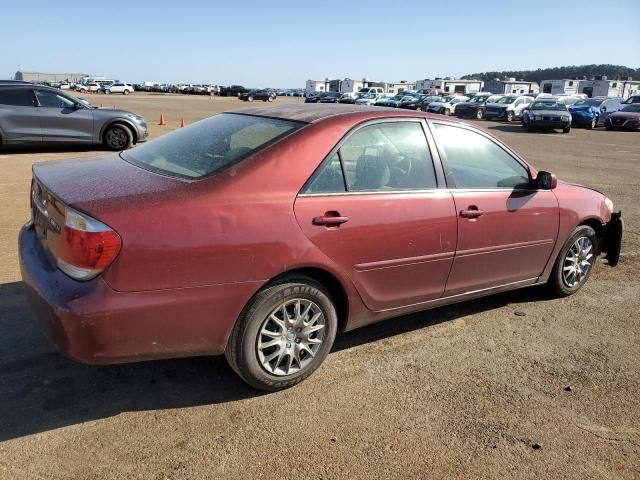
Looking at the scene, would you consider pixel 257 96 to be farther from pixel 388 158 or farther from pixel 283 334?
pixel 283 334

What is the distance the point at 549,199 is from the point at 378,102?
42697mm

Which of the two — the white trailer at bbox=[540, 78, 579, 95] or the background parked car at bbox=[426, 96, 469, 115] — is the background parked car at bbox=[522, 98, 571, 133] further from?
the white trailer at bbox=[540, 78, 579, 95]

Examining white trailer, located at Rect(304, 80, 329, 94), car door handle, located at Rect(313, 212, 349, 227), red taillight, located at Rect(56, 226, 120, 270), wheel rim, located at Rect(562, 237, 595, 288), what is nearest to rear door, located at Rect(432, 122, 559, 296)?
wheel rim, located at Rect(562, 237, 595, 288)

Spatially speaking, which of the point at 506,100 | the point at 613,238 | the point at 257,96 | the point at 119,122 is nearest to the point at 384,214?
the point at 613,238

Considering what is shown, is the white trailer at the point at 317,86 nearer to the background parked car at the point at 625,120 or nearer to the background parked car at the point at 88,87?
the background parked car at the point at 88,87

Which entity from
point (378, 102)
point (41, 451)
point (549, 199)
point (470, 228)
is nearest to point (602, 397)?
point (470, 228)

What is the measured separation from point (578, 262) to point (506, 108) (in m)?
30.1

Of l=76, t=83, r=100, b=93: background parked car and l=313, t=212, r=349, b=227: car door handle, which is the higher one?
l=76, t=83, r=100, b=93: background parked car

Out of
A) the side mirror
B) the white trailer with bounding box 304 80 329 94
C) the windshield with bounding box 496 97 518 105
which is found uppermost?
the white trailer with bounding box 304 80 329 94

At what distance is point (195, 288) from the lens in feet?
8.92

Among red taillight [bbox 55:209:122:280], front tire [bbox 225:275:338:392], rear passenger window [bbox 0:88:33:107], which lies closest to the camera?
red taillight [bbox 55:209:122:280]

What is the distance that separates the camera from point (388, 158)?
356 cm

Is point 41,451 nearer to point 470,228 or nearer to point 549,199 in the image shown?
point 470,228

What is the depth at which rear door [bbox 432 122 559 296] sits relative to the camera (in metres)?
3.78
